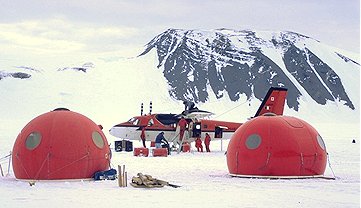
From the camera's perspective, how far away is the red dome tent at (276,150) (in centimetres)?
2184

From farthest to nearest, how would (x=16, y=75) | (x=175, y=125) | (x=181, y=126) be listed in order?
1. (x=16, y=75)
2. (x=175, y=125)
3. (x=181, y=126)

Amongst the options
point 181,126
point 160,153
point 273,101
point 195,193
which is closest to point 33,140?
point 195,193

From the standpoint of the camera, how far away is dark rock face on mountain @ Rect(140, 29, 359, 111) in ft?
412

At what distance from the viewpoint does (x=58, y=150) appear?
67.1 ft

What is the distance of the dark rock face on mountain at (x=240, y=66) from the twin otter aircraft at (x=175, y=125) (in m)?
73.0

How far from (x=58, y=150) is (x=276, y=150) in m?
7.08

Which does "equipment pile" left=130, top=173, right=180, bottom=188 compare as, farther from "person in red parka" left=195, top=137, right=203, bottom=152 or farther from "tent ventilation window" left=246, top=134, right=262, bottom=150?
"person in red parka" left=195, top=137, right=203, bottom=152

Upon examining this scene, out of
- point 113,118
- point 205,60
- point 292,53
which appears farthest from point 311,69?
point 113,118

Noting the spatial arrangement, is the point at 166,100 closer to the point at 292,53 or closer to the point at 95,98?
the point at 95,98

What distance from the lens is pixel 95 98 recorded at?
104438 mm

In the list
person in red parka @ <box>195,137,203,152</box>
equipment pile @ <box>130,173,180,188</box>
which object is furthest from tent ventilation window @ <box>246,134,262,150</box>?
person in red parka @ <box>195,137,203,152</box>

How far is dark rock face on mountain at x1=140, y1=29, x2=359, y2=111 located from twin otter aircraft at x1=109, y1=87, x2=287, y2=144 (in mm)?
73036

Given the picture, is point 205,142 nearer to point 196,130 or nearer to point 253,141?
point 196,130

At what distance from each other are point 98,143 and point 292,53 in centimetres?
12705
